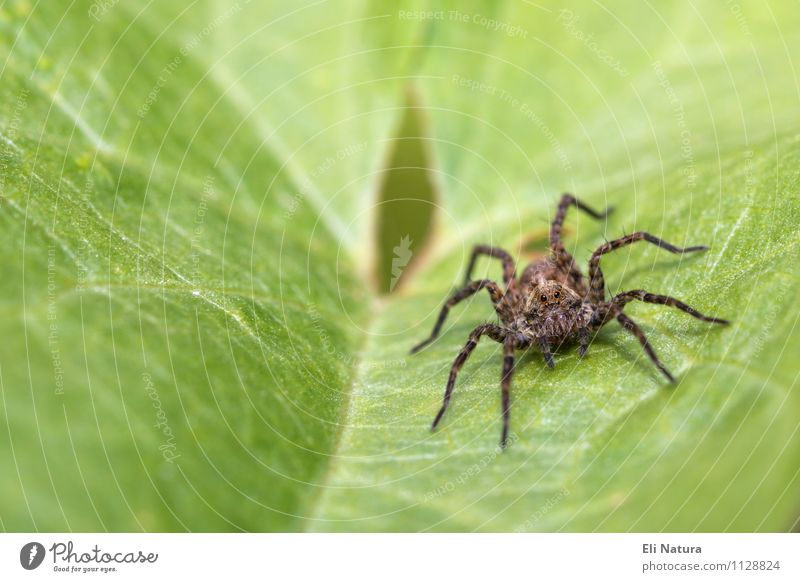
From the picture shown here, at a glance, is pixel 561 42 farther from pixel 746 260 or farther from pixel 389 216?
pixel 746 260

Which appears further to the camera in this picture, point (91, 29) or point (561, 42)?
point (561, 42)

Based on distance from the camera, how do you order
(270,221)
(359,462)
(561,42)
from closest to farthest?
(359,462) < (270,221) < (561,42)

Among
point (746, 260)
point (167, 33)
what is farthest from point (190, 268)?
point (746, 260)

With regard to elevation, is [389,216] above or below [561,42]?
below

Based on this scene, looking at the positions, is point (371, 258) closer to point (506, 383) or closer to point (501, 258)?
point (501, 258)

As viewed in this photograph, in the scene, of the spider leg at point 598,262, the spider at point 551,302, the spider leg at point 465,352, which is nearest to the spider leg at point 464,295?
the spider at point 551,302
